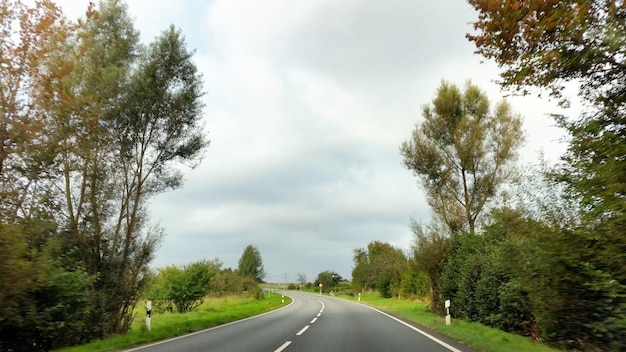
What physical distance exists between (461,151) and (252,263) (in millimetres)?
90928

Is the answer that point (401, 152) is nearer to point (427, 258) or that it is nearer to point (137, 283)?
point (427, 258)

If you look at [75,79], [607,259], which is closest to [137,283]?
[75,79]

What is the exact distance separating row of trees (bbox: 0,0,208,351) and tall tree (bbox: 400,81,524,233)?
1537 centimetres

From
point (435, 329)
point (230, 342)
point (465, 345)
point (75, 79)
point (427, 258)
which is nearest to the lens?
point (465, 345)

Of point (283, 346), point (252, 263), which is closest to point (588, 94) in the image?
point (283, 346)

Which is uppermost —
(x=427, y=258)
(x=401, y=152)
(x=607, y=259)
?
(x=401, y=152)

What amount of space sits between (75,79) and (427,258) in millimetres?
19992

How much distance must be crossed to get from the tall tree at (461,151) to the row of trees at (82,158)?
15367 mm

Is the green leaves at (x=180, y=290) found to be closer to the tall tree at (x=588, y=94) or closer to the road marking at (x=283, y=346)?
the road marking at (x=283, y=346)

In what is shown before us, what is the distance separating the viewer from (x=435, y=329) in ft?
51.2

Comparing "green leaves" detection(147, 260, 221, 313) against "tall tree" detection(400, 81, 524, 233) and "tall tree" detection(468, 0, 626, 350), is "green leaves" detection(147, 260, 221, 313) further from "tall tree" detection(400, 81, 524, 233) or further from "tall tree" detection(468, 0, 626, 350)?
"tall tree" detection(468, 0, 626, 350)

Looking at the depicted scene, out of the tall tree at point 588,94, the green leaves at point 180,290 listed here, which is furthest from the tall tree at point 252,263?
the tall tree at point 588,94

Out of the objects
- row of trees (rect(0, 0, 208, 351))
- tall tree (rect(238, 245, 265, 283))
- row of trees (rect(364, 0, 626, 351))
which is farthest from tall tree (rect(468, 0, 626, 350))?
tall tree (rect(238, 245, 265, 283))

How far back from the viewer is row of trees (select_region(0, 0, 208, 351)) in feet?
31.4
